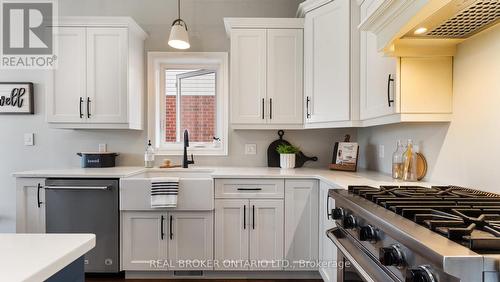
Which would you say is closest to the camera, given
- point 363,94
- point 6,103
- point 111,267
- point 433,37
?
point 433,37

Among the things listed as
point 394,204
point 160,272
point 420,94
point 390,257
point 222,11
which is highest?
point 222,11

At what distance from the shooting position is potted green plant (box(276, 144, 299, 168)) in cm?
280

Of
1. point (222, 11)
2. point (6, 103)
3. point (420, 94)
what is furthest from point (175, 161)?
point (420, 94)

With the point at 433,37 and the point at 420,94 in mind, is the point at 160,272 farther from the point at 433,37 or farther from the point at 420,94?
the point at 433,37

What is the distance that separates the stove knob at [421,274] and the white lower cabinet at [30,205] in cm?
260

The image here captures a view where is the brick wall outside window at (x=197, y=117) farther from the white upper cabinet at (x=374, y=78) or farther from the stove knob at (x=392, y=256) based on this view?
the stove knob at (x=392, y=256)

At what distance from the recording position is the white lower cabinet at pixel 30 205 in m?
2.33

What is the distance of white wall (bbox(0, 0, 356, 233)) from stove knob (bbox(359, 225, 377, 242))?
1.94m

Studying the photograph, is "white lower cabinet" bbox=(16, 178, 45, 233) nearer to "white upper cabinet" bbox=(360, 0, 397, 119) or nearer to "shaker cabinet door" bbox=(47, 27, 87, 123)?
"shaker cabinet door" bbox=(47, 27, 87, 123)

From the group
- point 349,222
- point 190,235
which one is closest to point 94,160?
point 190,235

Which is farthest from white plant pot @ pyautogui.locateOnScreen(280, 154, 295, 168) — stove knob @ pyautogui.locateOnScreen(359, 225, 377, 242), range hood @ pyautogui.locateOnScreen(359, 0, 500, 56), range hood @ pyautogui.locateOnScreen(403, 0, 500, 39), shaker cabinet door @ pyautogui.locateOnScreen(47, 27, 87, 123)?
shaker cabinet door @ pyautogui.locateOnScreen(47, 27, 87, 123)

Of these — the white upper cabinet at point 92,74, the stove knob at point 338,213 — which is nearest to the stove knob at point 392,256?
Answer: the stove knob at point 338,213

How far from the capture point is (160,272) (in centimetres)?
241

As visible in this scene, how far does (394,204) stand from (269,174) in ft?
4.40
